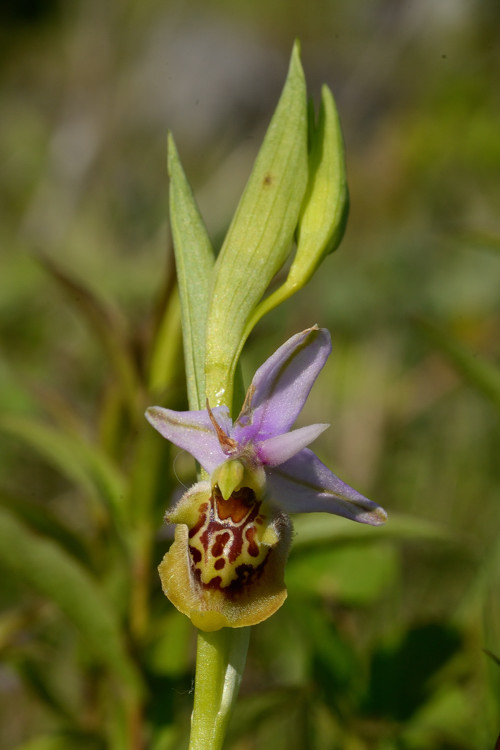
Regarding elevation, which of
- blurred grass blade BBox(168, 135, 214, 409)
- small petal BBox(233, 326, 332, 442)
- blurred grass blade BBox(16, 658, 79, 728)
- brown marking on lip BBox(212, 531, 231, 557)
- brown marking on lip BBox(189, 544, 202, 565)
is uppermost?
blurred grass blade BBox(168, 135, 214, 409)

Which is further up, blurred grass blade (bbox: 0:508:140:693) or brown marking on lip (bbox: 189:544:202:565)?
brown marking on lip (bbox: 189:544:202:565)

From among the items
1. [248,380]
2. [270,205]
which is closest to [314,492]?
[270,205]

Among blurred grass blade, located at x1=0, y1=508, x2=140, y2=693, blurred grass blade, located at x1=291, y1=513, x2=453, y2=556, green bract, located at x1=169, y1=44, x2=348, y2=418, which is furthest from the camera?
blurred grass blade, located at x1=291, y1=513, x2=453, y2=556

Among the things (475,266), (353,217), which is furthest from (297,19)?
→ (475,266)

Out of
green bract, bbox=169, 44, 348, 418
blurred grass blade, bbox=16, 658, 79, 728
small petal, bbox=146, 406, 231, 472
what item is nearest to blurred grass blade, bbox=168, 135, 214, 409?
green bract, bbox=169, 44, 348, 418

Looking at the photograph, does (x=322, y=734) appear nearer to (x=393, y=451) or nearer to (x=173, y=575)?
(x=173, y=575)

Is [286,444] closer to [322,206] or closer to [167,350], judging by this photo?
[322,206]

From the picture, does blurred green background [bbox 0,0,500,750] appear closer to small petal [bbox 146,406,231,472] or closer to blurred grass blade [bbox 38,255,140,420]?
blurred grass blade [bbox 38,255,140,420]

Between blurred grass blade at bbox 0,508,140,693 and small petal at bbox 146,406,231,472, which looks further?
blurred grass blade at bbox 0,508,140,693

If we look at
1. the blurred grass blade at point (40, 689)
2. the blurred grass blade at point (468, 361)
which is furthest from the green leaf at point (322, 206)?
the blurred grass blade at point (40, 689)
